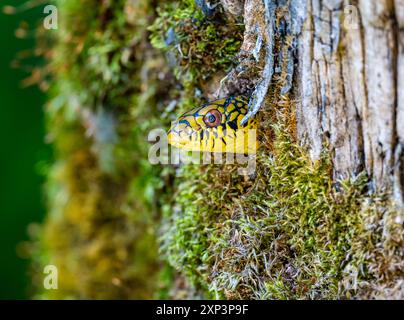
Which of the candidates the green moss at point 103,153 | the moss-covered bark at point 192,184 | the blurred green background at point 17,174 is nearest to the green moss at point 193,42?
the moss-covered bark at point 192,184

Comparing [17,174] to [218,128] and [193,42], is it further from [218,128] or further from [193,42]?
[218,128]

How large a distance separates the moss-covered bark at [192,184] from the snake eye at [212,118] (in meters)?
0.12

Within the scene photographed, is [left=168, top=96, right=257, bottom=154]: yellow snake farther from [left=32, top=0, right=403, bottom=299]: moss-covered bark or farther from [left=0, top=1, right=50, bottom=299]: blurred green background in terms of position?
[left=0, top=1, right=50, bottom=299]: blurred green background

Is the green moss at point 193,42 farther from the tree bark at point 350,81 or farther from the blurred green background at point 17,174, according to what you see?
the blurred green background at point 17,174

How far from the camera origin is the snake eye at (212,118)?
156 cm

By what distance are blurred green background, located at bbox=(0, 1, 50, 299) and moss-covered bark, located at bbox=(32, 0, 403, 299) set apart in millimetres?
581

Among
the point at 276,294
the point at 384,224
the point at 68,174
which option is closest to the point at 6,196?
the point at 68,174

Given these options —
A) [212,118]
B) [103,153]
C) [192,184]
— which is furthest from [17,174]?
[212,118]

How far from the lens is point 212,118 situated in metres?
1.57

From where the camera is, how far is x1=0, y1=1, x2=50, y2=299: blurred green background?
11.5 ft

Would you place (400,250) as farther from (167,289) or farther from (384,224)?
(167,289)

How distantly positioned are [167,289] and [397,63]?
1473 millimetres

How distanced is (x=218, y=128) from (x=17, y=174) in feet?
8.26

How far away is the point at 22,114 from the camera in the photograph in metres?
3.55
